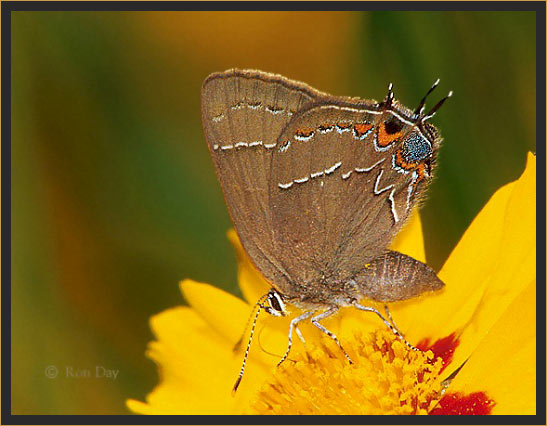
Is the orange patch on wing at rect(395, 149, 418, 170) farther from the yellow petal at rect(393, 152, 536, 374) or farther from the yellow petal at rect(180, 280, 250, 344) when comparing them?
the yellow petal at rect(180, 280, 250, 344)

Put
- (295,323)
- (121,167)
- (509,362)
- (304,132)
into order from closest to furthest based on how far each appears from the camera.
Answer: (509,362)
(304,132)
(295,323)
(121,167)

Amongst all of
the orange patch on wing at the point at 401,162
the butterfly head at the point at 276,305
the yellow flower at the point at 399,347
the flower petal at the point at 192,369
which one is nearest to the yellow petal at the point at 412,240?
the yellow flower at the point at 399,347

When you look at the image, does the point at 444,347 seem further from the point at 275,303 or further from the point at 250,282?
the point at 250,282

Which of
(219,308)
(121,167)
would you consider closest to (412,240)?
(219,308)

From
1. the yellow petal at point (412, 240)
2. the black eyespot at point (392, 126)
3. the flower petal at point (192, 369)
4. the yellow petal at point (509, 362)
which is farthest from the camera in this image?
the flower petal at point (192, 369)

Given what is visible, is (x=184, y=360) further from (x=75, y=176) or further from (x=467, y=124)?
(x=467, y=124)

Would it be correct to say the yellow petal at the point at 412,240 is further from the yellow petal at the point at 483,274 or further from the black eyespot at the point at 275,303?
the black eyespot at the point at 275,303
